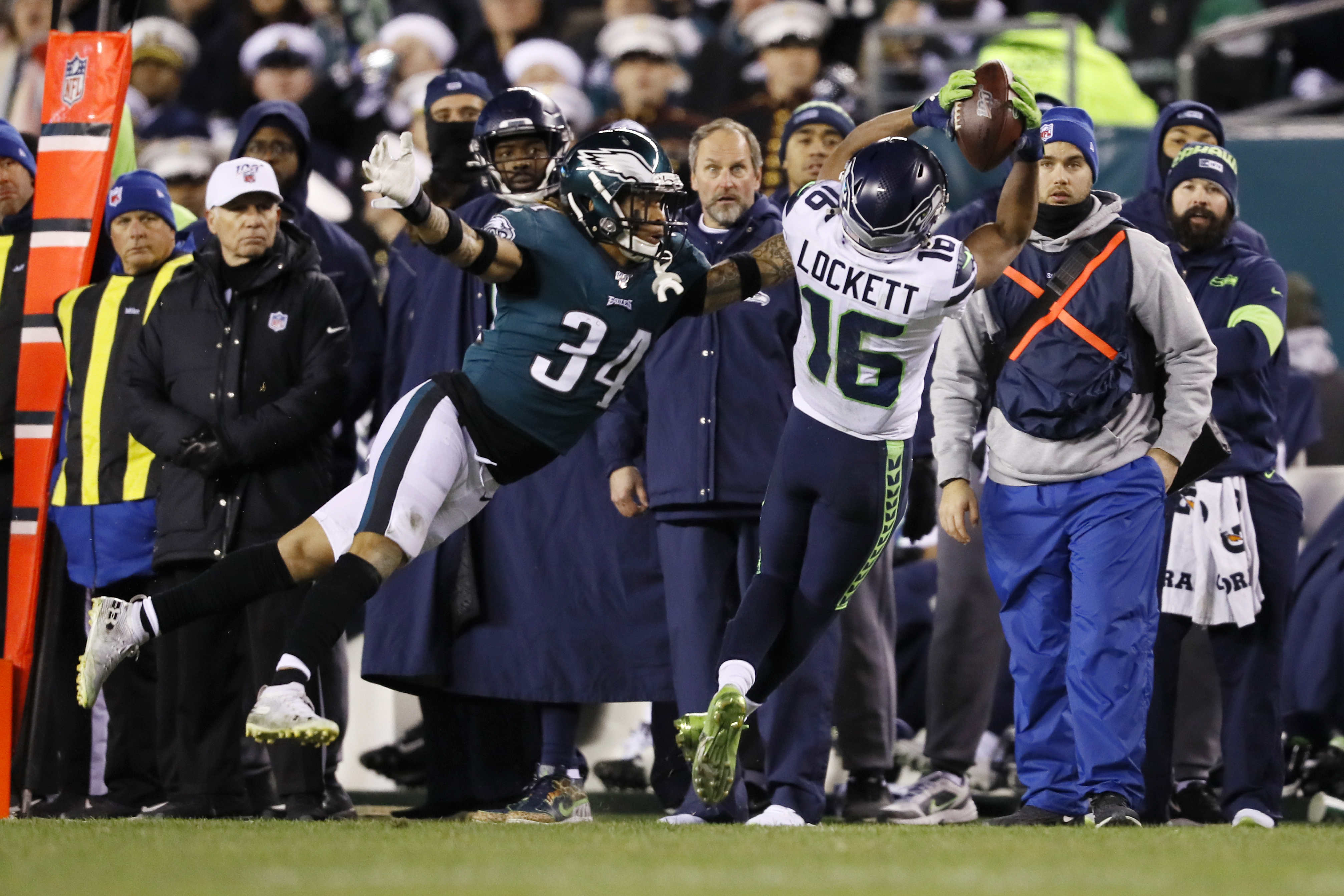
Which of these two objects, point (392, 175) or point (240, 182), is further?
point (240, 182)

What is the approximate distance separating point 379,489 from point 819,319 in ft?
4.75

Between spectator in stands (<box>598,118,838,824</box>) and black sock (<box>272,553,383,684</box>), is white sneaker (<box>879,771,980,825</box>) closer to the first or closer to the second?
spectator in stands (<box>598,118,838,824</box>)

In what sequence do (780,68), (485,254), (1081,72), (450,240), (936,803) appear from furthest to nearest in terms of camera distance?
(780,68), (1081,72), (936,803), (485,254), (450,240)

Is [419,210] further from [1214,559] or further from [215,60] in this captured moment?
[215,60]

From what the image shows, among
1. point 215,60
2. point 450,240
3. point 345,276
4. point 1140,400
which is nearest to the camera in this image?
point 450,240

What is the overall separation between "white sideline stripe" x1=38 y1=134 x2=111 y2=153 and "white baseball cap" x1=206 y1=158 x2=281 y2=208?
0.72 m

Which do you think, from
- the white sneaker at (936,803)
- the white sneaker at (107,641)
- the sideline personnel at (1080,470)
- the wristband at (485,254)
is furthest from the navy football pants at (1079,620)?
the white sneaker at (107,641)

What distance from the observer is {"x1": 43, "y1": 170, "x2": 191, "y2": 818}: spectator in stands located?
6883 mm

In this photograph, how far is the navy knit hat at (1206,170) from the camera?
6.60 metres

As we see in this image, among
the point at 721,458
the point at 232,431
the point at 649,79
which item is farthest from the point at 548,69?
the point at 721,458

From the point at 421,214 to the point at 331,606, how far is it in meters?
1.12

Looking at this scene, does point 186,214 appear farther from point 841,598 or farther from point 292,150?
point 841,598

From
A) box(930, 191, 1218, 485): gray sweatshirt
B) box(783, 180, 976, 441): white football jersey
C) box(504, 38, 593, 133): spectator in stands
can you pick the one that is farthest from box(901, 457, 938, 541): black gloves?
box(504, 38, 593, 133): spectator in stands

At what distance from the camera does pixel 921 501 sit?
7.29m
